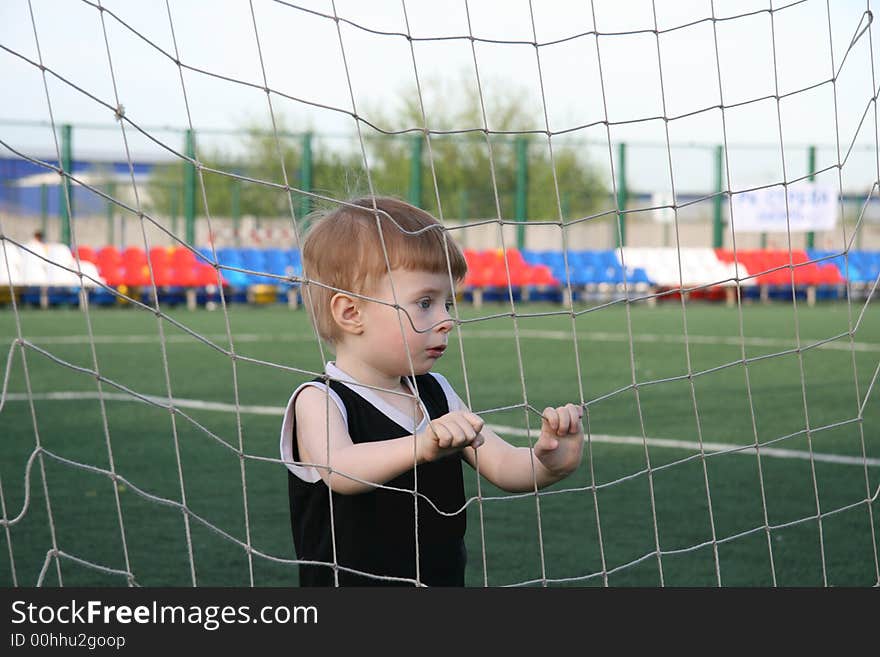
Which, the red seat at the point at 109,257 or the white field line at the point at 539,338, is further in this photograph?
the red seat at the point at 109,257

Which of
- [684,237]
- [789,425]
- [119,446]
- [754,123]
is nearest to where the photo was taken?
[754,123]

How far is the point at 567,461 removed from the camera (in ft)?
6.83

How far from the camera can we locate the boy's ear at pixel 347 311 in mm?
2125

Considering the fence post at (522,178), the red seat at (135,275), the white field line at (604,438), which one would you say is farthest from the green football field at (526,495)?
the fence post at (522,178)

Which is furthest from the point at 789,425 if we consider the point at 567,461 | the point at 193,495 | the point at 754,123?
the point at 567,461

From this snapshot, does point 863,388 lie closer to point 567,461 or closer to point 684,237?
point 567,461

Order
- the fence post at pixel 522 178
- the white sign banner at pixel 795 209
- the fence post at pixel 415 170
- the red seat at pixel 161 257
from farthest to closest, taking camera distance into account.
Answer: the fence post at pixel 522 178, the white sign banner at pixel 795 209, the fence post at pixel 415 170, the red seat at pixel 161 257

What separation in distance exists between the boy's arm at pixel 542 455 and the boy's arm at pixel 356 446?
0.52ft

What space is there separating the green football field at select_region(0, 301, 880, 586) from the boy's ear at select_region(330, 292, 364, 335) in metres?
0.14

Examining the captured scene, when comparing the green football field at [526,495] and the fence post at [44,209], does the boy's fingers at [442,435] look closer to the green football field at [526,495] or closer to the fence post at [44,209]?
the green football field at [526,495]

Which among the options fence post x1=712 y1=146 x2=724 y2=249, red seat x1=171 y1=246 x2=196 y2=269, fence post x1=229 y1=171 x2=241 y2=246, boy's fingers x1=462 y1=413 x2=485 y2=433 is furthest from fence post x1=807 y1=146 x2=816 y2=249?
boy's fingers x1=462 y1=413 x2=485 y2=433

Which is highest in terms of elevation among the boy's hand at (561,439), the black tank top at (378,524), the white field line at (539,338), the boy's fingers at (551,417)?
the boy's fingers at (551,417)

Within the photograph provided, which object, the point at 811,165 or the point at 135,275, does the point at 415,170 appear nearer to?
the point at 135,275
